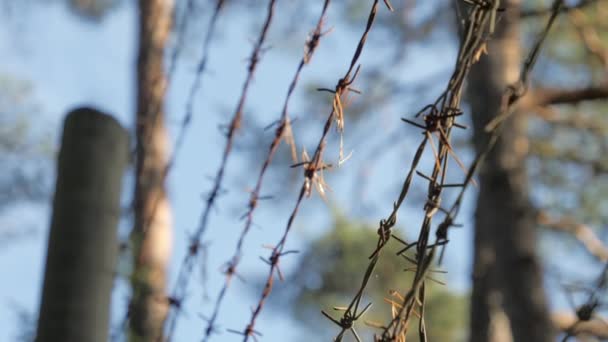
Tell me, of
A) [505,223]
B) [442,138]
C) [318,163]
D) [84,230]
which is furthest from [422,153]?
[505,223]

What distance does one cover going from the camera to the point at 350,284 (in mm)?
7055

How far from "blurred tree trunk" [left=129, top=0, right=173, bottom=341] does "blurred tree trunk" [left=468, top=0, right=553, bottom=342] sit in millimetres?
1273

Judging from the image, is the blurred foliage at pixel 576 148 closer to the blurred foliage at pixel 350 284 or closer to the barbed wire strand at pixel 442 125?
the blurred foliage at pixel 350 284

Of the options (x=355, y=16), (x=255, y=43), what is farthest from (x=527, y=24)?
(x=255, y=43)

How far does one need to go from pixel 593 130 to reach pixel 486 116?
8.12 feet

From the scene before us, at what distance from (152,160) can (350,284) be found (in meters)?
2.84

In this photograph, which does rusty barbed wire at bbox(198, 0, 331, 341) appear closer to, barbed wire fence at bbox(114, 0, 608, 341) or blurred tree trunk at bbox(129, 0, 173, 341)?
barbed wire fence at bbox(114, 0, 608, 341)

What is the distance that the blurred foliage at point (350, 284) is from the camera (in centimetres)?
611

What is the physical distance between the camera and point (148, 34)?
5234 millimetres

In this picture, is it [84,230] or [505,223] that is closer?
→ [84,230]

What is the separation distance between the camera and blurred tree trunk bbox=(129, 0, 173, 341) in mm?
3486

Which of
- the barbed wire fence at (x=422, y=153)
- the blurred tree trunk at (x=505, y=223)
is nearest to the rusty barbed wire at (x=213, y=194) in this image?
the barbed wire fence at (x=422, y=153)

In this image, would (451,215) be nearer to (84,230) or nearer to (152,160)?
(84,230)

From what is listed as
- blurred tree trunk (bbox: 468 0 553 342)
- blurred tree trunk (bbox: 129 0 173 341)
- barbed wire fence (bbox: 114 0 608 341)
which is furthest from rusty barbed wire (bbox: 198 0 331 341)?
blurred tree trunk (bbox: 129 0 173 341)
